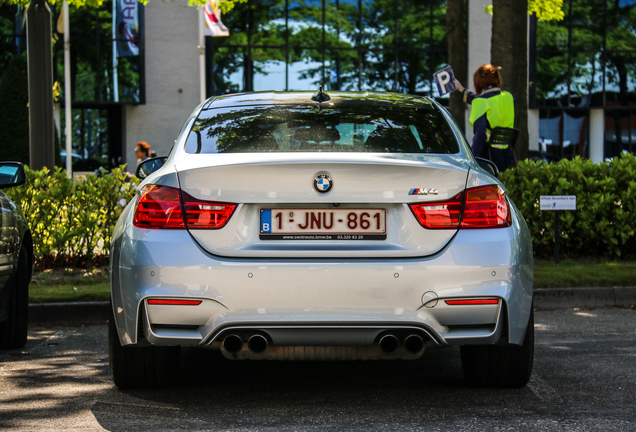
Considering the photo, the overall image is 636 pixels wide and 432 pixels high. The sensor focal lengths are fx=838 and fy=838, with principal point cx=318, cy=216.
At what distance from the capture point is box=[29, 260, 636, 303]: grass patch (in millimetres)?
7188

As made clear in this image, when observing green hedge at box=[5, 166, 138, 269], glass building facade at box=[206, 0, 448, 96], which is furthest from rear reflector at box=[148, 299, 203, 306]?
glass building facade at box=[206, 0, 448, 96]

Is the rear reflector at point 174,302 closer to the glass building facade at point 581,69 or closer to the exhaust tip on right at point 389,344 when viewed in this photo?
the exhaust tip on right at point 389,344

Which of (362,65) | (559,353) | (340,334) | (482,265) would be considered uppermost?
(362,65)

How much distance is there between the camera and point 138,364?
425cm

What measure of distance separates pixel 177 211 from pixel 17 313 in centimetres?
240

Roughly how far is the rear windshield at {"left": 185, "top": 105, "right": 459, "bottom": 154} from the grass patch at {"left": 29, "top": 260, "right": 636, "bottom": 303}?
321 centimetres

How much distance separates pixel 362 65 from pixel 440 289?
29168 mm

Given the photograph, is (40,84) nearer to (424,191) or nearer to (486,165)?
(486,165)

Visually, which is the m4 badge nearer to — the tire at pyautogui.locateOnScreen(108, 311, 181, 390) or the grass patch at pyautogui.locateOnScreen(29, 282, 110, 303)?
the tire at pyautogui.locateOnScreen(108, 311, 181, 390)

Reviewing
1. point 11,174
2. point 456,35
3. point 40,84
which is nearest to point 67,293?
point 11,174

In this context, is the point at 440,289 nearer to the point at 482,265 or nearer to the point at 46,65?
the point at 482,265

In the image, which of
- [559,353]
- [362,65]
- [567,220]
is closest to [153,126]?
[362,65]

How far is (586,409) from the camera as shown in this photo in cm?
400

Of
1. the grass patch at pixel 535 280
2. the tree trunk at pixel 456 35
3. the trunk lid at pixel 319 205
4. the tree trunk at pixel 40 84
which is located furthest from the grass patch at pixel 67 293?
the tree trunk at pixel 456 35
